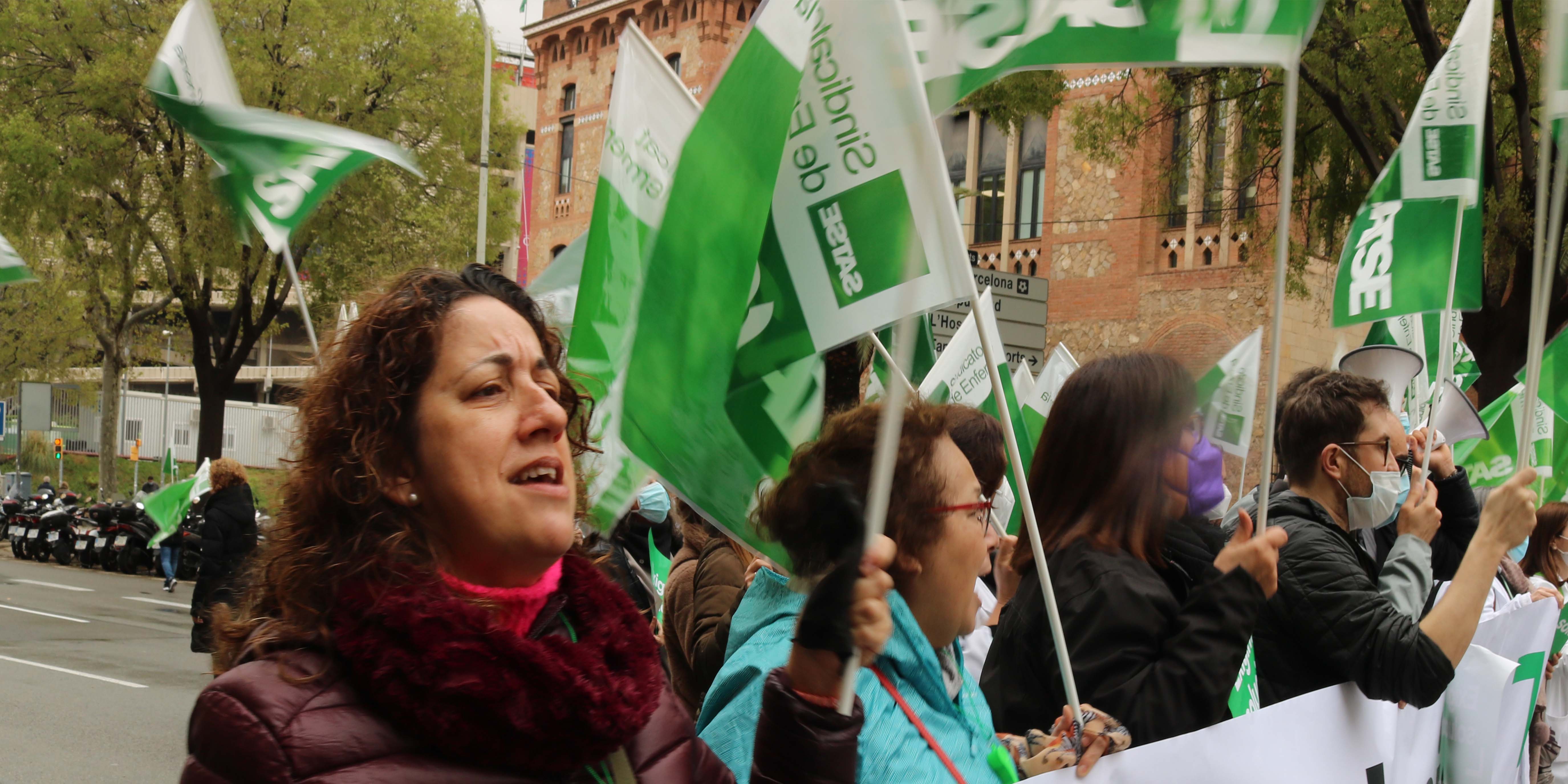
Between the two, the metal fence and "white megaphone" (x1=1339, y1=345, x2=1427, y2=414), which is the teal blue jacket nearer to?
"white megaphone" (x1=1339, y1=345, x2=1427, y2=414)

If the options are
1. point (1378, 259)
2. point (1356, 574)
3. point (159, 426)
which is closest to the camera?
point (1356, 574)

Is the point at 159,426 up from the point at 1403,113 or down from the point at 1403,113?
down

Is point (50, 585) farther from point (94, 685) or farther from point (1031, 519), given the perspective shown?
point (1031, 519)

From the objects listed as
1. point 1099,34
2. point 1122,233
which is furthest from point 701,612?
point 1122,233

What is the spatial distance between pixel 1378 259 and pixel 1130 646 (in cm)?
232

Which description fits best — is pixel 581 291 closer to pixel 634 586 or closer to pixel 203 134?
pixel 203 134

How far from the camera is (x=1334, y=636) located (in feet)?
9.60

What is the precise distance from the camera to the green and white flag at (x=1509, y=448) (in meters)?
5.78

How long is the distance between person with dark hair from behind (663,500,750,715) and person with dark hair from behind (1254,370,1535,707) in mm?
1485

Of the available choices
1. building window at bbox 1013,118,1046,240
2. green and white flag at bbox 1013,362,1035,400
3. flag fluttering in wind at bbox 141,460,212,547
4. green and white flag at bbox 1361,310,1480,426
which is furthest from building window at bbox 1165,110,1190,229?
flag fluttering in wind at bbox 141,460,212,547

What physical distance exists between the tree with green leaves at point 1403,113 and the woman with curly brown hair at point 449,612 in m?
9.85

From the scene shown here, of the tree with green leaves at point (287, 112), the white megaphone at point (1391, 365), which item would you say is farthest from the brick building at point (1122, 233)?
the white megaphone at point (1391, 365)

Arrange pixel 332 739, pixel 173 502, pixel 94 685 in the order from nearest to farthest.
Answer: pixel 332 739
pixel 94 685
pixel 173 502

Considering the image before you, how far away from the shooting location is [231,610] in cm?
194
